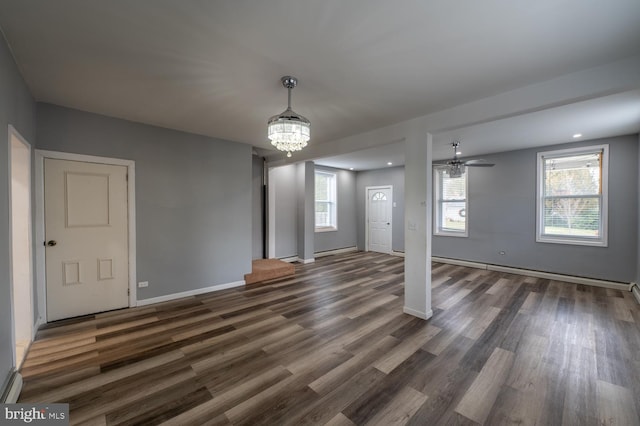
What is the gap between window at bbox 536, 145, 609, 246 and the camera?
4703 millimetres

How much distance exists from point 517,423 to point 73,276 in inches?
190

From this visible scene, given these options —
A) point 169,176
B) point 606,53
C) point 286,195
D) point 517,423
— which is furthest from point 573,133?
point 169,176

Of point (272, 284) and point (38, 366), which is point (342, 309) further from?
point (38, 366)

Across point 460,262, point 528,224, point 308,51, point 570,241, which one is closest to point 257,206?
point 308,51

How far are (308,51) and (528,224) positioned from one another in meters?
5.85

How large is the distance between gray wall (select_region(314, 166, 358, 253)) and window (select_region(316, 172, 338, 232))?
14 centimetres

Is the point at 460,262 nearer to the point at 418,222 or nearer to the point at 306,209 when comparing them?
the point at 418,222

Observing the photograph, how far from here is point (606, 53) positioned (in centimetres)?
201

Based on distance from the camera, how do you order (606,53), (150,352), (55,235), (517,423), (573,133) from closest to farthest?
1. (517,423)
2. (606,53)
3. (150,352)
4. (55,235)
5. (573,133)

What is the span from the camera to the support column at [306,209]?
6.71m

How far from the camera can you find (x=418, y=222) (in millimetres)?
3389

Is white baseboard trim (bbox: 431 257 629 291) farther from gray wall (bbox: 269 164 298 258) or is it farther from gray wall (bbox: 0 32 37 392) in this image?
gray wall (bbox: 0 32 37 392)

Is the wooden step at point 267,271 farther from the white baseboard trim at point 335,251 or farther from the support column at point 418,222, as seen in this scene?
the support column at point 418,222

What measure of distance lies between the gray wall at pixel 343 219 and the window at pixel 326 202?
0.14m
